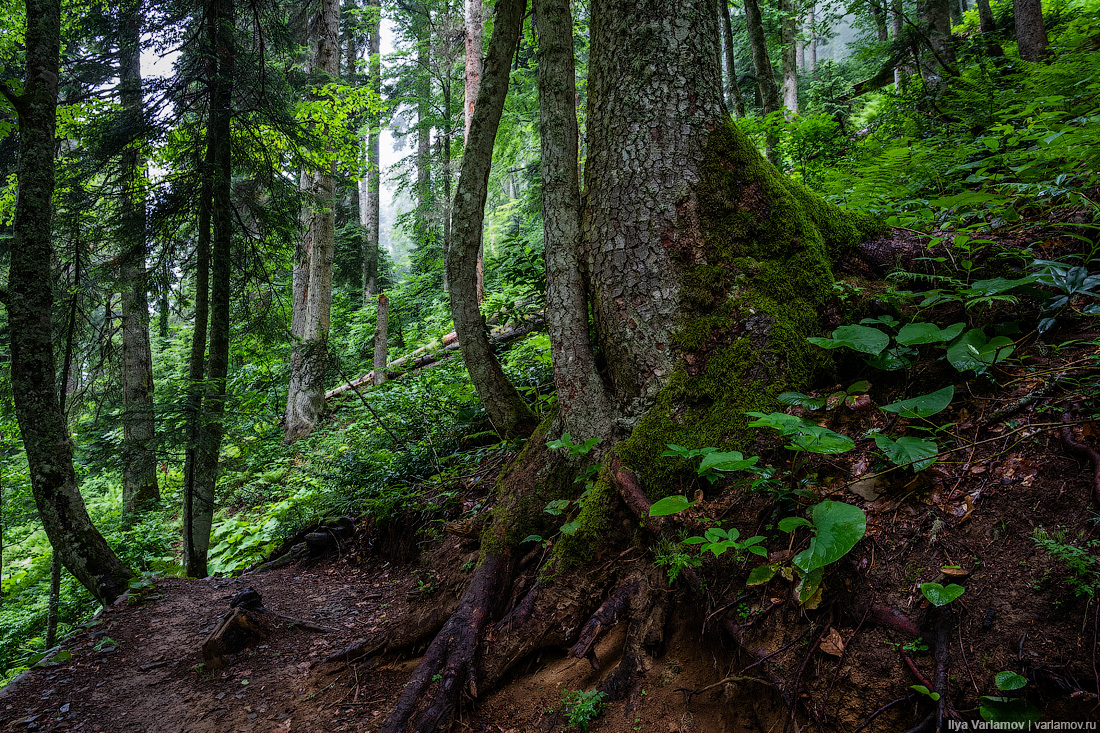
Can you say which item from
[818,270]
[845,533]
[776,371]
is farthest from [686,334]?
[845,533]

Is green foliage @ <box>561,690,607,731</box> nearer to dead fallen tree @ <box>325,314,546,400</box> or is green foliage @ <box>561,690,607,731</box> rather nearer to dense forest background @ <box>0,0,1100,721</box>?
dense forest background @ <box>0,0,1100,721</box>

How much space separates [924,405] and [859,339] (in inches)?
19.0

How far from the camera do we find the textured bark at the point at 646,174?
9.84 ft

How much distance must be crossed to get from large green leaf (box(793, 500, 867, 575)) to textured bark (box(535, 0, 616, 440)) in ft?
5.11

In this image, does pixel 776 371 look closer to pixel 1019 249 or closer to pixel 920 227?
pixel 1019 249

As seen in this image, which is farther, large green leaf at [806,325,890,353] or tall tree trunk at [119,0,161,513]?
tall tree trunk at [119,0,161,513]

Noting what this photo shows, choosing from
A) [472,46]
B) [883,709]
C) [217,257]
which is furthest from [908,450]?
[472,46]

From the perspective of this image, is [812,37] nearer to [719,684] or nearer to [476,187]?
[476,187]

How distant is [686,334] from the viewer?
289cm

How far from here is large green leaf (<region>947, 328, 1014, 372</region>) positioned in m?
2.12

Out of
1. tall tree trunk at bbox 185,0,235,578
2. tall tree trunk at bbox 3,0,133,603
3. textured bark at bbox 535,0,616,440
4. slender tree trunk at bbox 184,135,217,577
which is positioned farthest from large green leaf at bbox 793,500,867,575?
slender tree trunk at bbox 184,135,217,577

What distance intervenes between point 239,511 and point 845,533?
12158 millimetres

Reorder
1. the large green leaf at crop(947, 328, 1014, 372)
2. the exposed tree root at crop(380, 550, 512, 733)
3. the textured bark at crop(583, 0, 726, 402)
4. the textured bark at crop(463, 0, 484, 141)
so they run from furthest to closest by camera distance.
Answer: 1. the textured bark at crop(463, 0, 484, 141)
2. the textured bark at crop(583, 0, 726, 402)
3. the exposed tree root at crop(380, 550, 512, 733)
4. the large green leaf at crop(947, 328, 1014, 372)

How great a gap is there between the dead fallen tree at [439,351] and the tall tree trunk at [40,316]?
2.78 m
